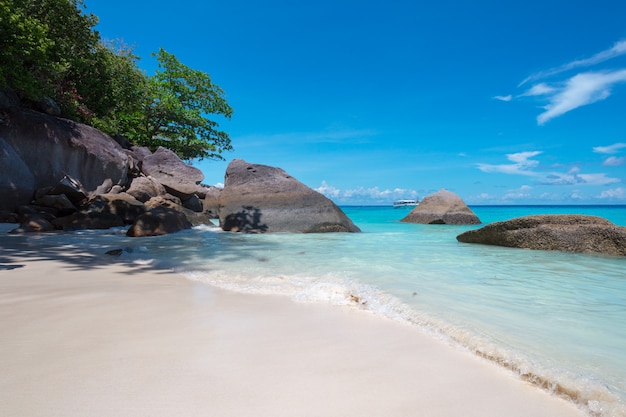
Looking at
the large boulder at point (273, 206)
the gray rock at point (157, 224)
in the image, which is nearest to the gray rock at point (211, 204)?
the large boulder at point (273, 206)

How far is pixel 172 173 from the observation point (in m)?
15.0

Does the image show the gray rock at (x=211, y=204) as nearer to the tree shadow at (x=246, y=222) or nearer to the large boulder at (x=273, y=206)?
the large boulder at (x=273, y=206)

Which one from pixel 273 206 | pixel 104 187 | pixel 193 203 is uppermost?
pixel 104 187

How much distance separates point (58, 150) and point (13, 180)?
6.21 feet

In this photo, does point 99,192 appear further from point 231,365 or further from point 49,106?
point 231,365

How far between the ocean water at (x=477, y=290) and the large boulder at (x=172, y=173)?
763 cm

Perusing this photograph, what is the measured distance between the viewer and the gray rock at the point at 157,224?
A: 7422mm

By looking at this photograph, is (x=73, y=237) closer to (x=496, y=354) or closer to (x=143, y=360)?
(x=143, y=360)

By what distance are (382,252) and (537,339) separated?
420 centimetres

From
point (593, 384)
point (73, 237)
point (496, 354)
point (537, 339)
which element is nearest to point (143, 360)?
point (496, 354)

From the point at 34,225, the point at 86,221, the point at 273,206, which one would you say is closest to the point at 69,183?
the point at 86,221

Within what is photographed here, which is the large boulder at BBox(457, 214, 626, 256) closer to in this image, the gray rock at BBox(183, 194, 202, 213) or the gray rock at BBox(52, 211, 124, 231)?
the gray rock at BBox(52, 211, 124, 231)

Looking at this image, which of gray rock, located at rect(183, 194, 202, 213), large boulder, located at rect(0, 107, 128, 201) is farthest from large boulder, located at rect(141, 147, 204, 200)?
large boulder, located at rect(0, 107, 128, 201)

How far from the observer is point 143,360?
163 centimetres
